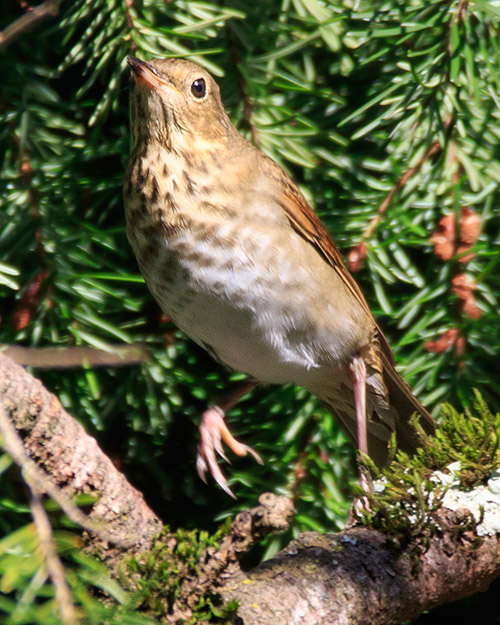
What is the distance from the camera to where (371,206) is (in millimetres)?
1469

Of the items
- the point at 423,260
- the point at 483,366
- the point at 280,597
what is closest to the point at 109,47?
the point at 423,260

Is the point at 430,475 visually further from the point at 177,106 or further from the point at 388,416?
the point at 177,106

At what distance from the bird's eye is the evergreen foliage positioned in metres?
0.04

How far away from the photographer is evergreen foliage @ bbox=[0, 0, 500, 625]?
1.38 meters

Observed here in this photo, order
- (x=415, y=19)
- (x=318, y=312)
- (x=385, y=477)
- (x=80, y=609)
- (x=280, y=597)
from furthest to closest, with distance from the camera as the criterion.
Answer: (x=318, y=312) < (x=415, y=19) < (x=385, y=477) < (x=280, y=597) < (x=80, y=609)

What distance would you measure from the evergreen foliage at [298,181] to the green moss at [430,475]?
0.21m

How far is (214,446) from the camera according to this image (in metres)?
1.42

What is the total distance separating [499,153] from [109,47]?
73 cm

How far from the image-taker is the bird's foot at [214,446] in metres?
1.41

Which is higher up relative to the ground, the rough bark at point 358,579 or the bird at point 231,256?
the bird at point 231,256

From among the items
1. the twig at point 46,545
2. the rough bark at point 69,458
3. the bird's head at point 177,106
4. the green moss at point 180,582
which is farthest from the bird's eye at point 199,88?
the twig at point 46,545

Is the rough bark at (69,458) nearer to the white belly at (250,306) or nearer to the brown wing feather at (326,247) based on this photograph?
the white belly at (250,306)

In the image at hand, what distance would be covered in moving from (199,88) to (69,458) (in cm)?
79

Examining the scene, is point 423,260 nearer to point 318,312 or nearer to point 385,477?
point 318,312
